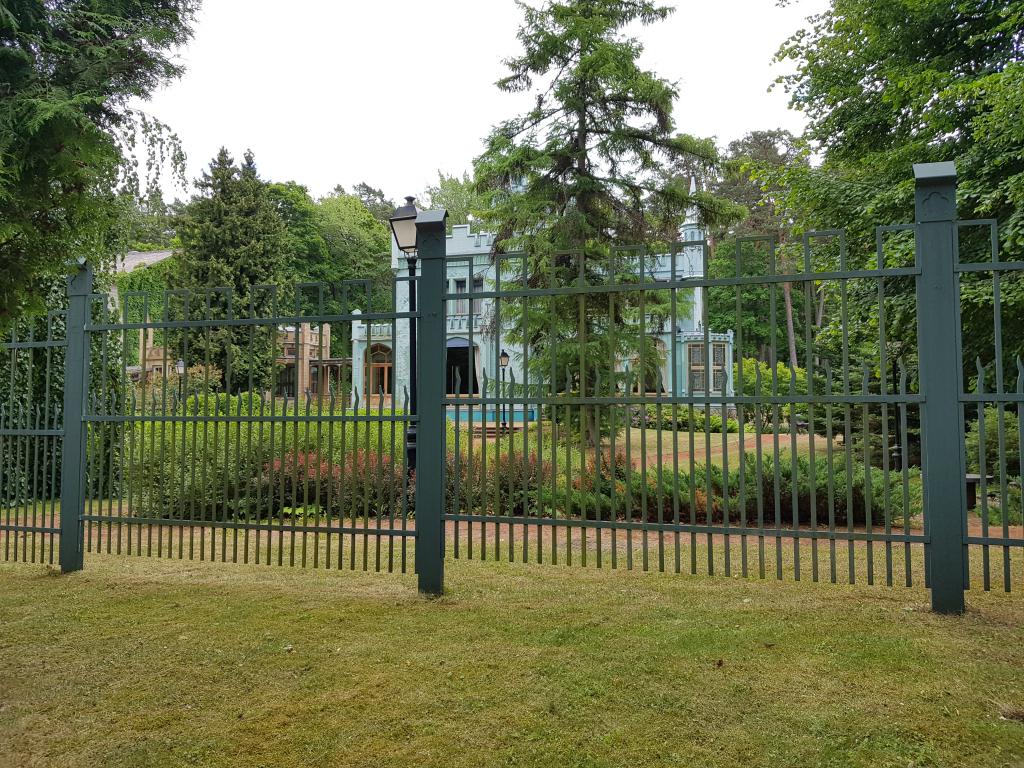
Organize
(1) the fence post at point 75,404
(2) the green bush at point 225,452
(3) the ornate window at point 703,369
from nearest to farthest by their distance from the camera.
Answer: (3) the ornate window at point 703,369
(2) the green bush at point 225,452
(1) the fence post at point 75,404

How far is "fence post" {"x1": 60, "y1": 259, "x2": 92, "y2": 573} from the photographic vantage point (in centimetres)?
571

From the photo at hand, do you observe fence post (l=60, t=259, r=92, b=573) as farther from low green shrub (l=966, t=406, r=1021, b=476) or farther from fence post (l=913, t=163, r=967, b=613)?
low green shrub (l=966, t=406, r=1021, b=476)

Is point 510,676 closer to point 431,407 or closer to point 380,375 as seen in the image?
point 431,407

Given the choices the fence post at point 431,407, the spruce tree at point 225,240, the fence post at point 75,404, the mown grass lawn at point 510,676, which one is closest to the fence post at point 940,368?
the mown grass lawn at point 510,676

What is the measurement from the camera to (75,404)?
5758mm

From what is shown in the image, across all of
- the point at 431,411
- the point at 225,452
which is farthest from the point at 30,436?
the point at 431,411

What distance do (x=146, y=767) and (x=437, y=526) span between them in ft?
8.19

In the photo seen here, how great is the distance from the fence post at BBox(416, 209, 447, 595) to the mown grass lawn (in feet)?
1.40

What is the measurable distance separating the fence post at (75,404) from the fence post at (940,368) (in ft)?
20.8

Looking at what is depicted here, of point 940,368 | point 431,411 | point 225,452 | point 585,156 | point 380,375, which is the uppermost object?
point 585,156

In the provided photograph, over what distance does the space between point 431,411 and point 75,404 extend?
3244 mm

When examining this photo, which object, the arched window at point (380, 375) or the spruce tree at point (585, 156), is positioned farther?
the spruce tree at point (585, 156)

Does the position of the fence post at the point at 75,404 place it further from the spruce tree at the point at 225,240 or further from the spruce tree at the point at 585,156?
the spruce tree at the point at 225,240

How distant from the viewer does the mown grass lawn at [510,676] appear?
109 inches
